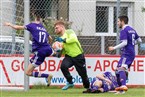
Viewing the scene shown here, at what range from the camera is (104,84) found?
15.6 metres

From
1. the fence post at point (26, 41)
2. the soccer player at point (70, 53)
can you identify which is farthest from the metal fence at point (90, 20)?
the soccer player at point (70, 53)

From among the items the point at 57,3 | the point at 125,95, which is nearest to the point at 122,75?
the point at 125,95

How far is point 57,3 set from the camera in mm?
19297

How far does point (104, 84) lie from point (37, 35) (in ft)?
5.74

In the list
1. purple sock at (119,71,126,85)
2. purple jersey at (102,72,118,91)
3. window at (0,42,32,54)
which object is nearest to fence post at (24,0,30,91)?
window at (0,42,32,54)

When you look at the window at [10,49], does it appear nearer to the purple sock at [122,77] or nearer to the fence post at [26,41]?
the fence post at [26,41]

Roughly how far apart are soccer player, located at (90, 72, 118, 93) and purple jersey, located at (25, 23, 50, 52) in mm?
1406

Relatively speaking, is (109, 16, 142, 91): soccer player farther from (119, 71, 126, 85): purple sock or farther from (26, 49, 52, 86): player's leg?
(26, 49, 52, 86): player's leg

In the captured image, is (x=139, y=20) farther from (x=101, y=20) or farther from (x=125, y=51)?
(x=125, y=51)

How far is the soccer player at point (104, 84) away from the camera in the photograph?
1545 centimetres

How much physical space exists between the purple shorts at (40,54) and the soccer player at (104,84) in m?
1.23

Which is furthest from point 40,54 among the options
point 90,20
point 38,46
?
point 90,20

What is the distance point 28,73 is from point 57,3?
3.75 metres

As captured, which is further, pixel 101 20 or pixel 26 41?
pixel 101 20
